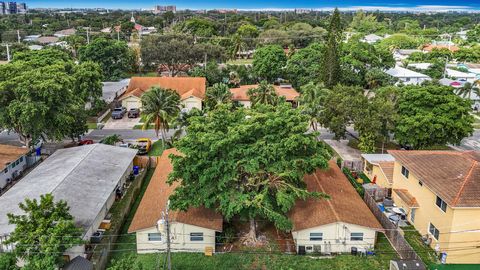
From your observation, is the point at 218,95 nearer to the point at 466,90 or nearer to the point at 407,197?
the point at 407,197

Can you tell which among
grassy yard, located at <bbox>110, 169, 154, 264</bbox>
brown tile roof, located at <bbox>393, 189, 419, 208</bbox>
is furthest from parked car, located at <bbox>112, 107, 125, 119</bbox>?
brown tile roof, located at <bbox>393, 189, 419, 208</bbox>

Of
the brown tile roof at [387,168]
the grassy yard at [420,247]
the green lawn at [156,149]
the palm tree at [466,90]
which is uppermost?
the palm tree at [466,90]

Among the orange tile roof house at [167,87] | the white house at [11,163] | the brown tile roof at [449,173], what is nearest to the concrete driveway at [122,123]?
the orange tile roof house at [167,87]

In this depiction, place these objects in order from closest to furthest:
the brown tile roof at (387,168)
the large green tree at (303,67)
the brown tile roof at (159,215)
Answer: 1. the brown tile roof at (159,215)
2. the brown tile roof at (387,168)
3. the large green tree at (303,67)

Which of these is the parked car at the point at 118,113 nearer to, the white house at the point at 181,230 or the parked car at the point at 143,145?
the parked car at the point at 143,145

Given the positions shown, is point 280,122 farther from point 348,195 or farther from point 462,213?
point 462,213

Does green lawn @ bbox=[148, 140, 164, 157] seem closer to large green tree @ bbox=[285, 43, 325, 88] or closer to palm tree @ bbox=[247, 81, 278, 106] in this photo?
palm tree @ bbox=[247, 81, 278, 106]

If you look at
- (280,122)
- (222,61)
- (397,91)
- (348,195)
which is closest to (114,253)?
(280,122)

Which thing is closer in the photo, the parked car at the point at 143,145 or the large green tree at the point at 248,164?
the large green tree at the point at 248,164
